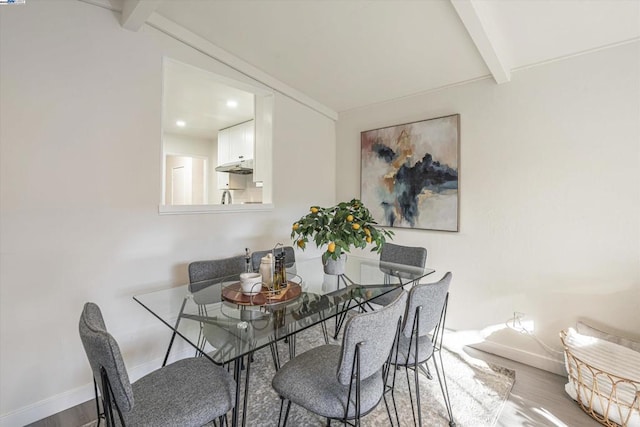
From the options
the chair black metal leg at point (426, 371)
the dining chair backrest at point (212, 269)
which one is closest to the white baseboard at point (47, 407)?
the dining chair backrest at point (212, 269)

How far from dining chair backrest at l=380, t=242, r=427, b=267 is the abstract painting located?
1.51ft

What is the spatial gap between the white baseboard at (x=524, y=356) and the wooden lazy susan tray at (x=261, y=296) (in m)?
1.87

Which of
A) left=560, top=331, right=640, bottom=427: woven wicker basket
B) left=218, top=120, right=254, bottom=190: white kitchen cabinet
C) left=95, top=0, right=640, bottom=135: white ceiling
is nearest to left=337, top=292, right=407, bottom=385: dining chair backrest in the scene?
left=560, top=331, right=640, bottom=427: woven wicker basket

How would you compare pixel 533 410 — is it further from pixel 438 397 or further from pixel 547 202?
pixel 547 202

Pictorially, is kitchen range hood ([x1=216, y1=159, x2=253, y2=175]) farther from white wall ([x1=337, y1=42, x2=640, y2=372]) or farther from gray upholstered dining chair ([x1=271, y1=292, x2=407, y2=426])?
gray upholstered dining chair ([x1=271, y1=292, x2=407, y2=426])

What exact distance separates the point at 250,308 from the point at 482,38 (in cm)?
228

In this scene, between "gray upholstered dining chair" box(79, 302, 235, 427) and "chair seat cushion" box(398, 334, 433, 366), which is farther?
"chair seat cushion" box(398, 334, 433, 366)

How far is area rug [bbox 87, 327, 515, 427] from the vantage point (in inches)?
67.6

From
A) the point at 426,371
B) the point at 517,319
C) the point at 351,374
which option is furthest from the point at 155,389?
the point at 517,319

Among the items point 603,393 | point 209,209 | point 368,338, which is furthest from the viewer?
point 209,209

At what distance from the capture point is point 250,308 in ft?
4.98

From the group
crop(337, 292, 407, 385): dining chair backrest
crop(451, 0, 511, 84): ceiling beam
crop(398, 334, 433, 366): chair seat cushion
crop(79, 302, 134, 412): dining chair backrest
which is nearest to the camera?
crop(79, 302, 134, 412): dining chair backrest

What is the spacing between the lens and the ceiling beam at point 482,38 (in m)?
1.75

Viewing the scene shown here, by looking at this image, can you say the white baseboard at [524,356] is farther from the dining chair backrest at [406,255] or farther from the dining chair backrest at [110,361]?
the dining chair backrest at [110,361]
